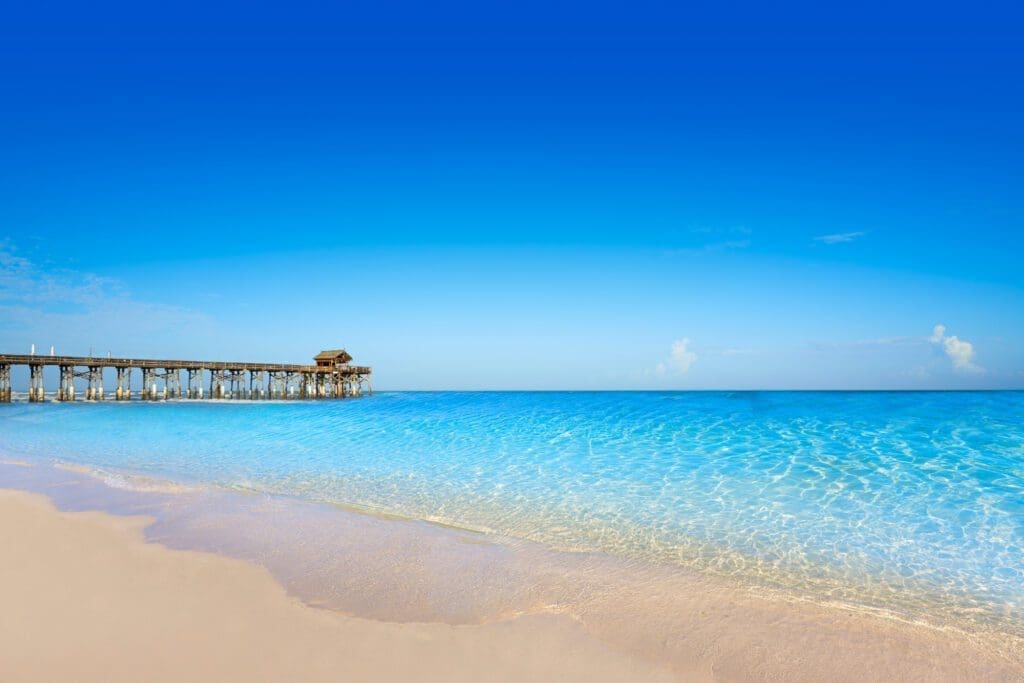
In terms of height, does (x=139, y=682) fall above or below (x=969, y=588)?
above

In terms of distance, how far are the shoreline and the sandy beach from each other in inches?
8.8

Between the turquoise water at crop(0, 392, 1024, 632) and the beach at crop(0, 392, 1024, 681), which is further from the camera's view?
the turquoise water at crop(0, 392, 1024, 632)

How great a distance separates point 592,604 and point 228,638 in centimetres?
316

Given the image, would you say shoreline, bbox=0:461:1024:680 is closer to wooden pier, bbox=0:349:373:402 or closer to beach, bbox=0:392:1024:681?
beach, bbox=0:392:1024:681

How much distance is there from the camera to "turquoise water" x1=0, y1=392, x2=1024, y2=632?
6414mm

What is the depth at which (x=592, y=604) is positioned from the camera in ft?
16.9

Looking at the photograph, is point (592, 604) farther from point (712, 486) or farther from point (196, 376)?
point (196, 376)

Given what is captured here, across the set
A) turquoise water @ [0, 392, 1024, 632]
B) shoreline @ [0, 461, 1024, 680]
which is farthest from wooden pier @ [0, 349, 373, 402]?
shoreline @ [0, 461, 1024, 680]

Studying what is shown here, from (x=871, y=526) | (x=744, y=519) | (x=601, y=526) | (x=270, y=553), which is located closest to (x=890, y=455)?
(x=871, y=526)

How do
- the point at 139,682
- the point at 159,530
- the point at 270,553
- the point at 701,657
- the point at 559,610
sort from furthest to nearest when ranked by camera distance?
the point at 159,530 → the point at 270,553 → the point at 559,610 → the point at 701,657 → the point at 139,682

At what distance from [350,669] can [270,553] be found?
3223 millimetres

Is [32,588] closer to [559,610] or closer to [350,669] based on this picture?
[350,669]

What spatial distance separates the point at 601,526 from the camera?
804 cm

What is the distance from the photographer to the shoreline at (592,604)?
4191mm
